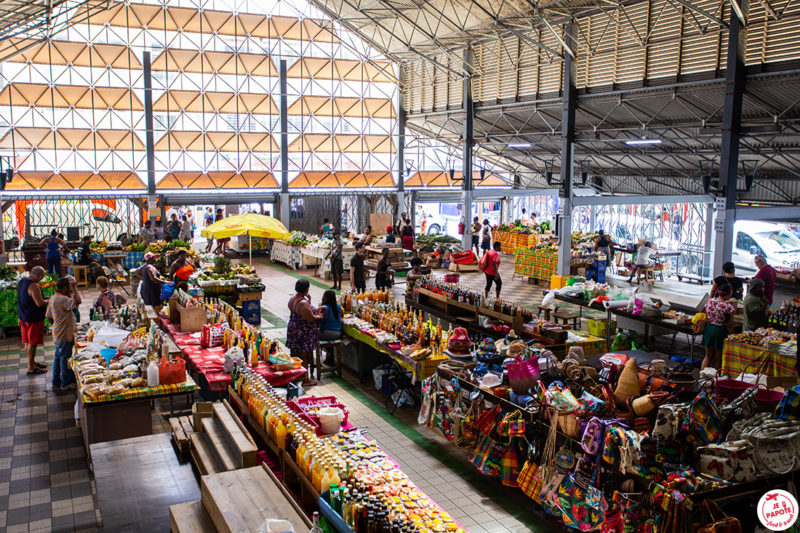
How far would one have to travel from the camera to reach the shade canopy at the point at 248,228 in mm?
14320

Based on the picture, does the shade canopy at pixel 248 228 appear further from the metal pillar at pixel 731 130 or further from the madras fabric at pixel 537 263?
the metal pillar at pixel 731 130

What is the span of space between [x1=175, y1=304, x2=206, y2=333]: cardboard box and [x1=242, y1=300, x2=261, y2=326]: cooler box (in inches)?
130

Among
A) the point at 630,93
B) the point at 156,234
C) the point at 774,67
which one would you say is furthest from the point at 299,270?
the point at 774,67

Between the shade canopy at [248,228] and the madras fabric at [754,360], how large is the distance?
28.0 ft

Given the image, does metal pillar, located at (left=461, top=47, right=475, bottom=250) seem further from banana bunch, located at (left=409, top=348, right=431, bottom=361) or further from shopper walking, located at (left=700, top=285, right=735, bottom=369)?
banana bunch, located at (left=409, top=348, right=431, bottom=361)

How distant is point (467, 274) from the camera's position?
73.9 ft

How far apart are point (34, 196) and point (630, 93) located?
65.5ft

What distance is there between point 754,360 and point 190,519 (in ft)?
26.0

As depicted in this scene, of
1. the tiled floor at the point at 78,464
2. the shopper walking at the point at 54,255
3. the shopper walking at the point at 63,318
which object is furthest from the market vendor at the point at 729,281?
the shopper walking at the point at 54,255

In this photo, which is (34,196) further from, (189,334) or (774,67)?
(774,67)

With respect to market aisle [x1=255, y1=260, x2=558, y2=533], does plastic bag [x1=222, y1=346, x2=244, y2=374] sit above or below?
above

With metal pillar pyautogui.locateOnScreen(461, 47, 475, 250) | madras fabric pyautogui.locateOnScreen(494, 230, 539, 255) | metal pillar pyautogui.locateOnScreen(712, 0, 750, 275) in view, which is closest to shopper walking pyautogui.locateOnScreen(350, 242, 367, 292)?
metal pillar pyautogui.locateOnScreen(712, 0, 750, 275)

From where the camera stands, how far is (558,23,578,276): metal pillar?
19094 millimetres

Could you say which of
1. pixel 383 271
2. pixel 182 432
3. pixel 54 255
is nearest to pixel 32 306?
pixel 182 432
